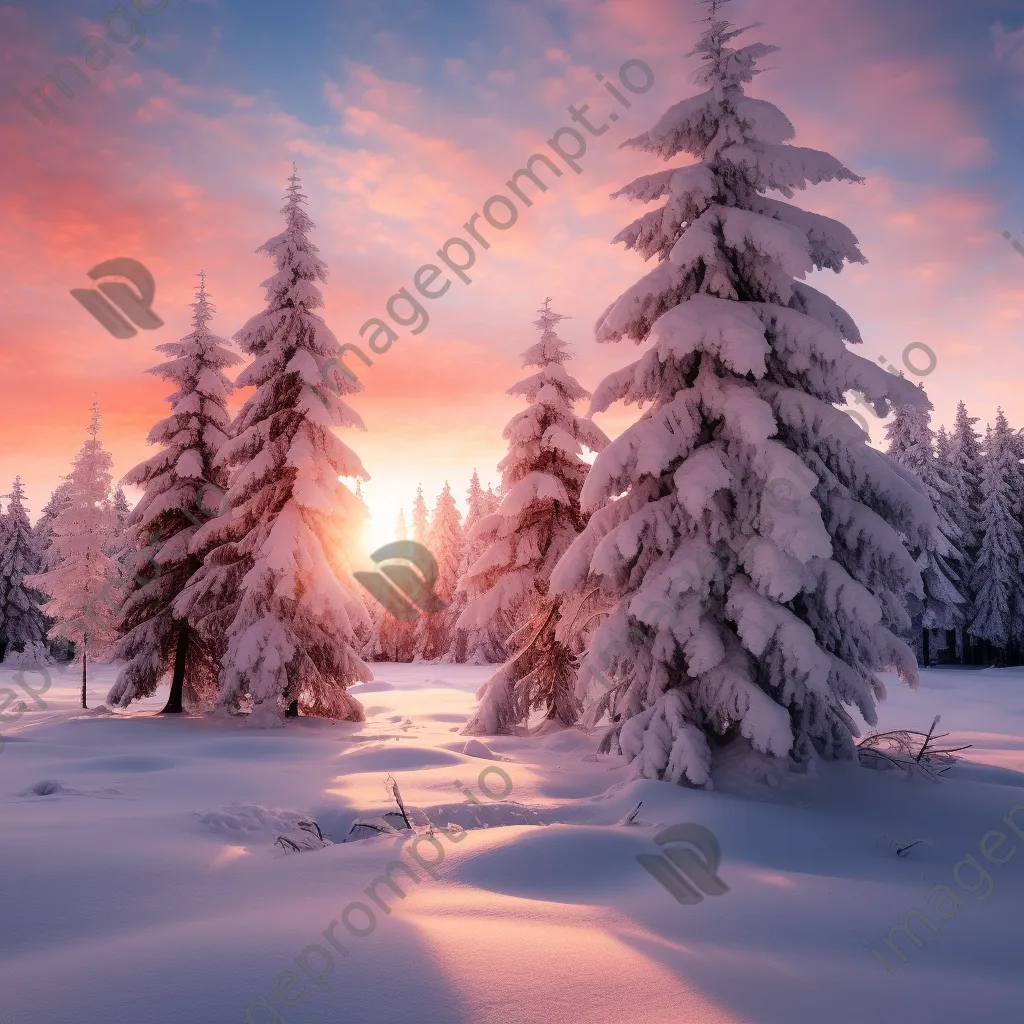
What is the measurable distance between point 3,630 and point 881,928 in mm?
56537

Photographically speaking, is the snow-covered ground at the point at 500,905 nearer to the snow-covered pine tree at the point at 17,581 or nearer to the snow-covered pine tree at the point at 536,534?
the snow-covered pine tree at the point at 536,534

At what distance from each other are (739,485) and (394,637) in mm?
49632

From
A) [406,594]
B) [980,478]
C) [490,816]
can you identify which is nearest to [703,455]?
[490,816]

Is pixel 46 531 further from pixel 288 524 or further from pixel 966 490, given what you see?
pixel 966 490

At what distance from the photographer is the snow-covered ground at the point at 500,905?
301 centimetres

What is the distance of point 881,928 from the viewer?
14.1 ft

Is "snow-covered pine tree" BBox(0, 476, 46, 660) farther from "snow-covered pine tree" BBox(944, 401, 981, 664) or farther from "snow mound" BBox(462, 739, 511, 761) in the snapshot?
"snow-covered pine tree" BBox(944, 401, 981, 664)

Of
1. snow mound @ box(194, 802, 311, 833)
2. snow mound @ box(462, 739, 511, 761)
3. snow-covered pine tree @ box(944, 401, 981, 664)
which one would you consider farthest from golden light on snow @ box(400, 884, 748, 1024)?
snow-covered pine tree @ box(944, 401, 981, 664)

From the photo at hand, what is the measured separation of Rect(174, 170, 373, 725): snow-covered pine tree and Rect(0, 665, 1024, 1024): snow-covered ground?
6.17 meters

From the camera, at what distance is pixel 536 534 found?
15.5 metres

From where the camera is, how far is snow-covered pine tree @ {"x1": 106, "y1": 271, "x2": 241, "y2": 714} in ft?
57.3

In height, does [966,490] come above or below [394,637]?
above

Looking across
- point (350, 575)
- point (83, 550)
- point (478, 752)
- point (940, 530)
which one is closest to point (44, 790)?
point (478, 752)

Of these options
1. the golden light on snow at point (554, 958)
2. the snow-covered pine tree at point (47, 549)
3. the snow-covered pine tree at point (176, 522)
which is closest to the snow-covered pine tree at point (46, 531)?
the snow-covered pine tree at point (47, 549)
